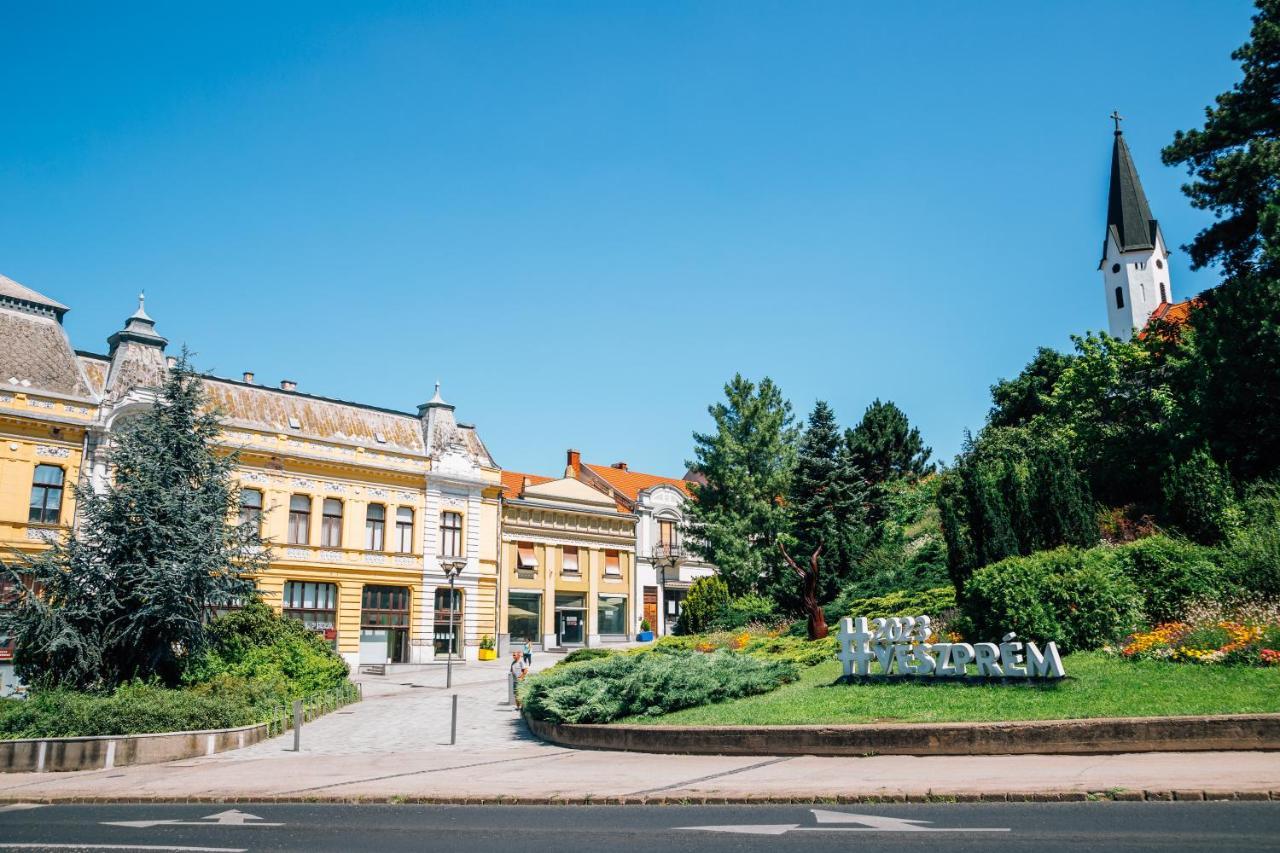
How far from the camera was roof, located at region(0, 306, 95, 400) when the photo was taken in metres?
35.9

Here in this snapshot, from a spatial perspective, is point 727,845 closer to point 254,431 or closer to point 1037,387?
point 254,431

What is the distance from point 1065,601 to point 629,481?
4716 cm

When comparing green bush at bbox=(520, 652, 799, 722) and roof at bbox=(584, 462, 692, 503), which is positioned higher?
roof at bbox=(584, 462, 692, 503)

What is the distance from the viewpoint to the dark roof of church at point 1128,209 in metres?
69.5

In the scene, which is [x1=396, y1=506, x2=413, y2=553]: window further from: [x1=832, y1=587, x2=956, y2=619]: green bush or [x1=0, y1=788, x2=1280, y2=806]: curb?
[x1=0, y1=788, x2=1280, y2=806]: curb

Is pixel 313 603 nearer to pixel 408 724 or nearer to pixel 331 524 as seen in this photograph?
pixel 331 524

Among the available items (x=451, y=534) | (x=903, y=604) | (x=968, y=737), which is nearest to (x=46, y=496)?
(x=451, y=534)

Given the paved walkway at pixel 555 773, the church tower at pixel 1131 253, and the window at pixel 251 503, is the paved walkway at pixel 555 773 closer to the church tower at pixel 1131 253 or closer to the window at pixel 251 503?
the window at pixel 251 503

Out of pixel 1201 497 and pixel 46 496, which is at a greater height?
pixel 46 496

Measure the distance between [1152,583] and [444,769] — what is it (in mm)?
13051

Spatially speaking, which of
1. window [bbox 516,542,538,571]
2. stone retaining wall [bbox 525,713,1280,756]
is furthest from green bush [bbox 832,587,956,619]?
window [bbox 516,542,538,571]

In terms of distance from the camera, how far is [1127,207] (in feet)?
234

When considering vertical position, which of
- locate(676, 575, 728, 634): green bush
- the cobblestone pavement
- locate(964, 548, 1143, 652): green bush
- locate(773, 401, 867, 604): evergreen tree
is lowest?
the cobblestone pavement

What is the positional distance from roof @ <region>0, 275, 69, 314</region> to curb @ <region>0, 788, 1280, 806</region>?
29.9 metres
